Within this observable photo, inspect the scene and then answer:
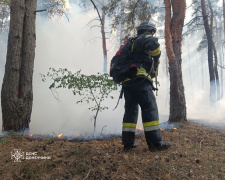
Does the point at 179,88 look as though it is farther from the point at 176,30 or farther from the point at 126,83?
the point at 126,83

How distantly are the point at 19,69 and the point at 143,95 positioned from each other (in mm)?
3252

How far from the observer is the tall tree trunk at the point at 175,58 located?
7.20m

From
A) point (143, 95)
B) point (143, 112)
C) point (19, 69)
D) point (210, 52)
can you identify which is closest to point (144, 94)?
point (143, 95)

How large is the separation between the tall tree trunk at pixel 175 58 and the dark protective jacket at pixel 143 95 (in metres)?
4.38

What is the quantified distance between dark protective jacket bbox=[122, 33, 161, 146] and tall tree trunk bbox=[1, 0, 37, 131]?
9.02ft

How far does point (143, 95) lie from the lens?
2992 mm

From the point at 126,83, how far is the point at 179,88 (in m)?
4.71

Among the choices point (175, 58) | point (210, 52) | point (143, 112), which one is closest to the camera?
point (143, 112)

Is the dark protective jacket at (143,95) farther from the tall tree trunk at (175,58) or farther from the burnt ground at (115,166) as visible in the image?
the tall tree trunk at (175,58)

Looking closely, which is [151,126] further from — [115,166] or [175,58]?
[175,58]

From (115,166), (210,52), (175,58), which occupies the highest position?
(210,52)

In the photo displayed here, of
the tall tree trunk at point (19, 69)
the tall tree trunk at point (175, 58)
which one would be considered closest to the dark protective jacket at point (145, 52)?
the tall tree trunk at point (19, 69)
